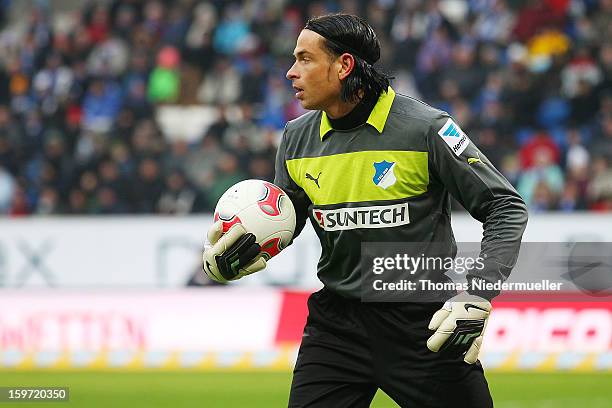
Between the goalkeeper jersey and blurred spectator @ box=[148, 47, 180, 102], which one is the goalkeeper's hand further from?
blurred spectator @ box=[148, 47, 180, 102]

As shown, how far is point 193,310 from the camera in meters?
12.0

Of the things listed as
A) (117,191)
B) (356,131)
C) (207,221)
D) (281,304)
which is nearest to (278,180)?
(356,131)

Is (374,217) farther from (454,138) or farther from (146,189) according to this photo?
(146,189)

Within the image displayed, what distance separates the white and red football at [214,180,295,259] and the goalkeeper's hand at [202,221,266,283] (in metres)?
0.03

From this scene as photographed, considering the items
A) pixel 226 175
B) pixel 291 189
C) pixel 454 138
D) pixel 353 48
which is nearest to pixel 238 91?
pixel 226 175

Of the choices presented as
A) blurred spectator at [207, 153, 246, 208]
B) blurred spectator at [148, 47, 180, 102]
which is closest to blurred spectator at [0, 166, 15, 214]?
blurred spectator at [148, 47, 180, 102]

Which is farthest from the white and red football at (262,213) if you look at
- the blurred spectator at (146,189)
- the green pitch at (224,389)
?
the blurred spectator at (146,189)

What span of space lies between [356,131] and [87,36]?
14.0 meters

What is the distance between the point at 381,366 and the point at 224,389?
563cm

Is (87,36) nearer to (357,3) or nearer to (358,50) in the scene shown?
(357,3)

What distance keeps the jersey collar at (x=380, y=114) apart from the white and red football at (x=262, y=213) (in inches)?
13.9

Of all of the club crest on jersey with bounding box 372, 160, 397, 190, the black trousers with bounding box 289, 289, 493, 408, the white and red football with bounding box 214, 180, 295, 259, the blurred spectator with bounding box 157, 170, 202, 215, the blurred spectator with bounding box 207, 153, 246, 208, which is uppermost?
the blurred spectator with bounding box 207, 153, 246, 208

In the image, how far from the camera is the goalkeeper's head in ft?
16.7

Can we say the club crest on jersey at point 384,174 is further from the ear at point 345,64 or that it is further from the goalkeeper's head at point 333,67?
the ear at point 345,64
